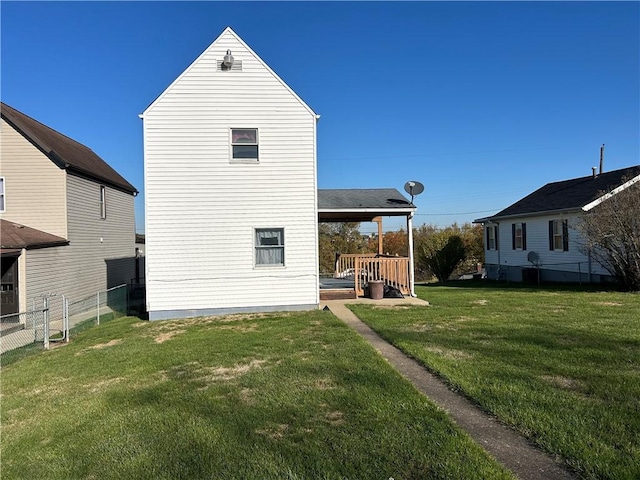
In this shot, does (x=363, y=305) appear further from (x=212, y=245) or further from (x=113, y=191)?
(x=113, y=191)

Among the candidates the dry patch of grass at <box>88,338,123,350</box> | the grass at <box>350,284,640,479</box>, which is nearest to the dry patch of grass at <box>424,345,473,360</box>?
the grass at <box>350,284,640,479</box>

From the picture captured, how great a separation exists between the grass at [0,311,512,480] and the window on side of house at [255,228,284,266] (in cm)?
437

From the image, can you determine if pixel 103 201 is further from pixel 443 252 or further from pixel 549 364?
pixel 443 252

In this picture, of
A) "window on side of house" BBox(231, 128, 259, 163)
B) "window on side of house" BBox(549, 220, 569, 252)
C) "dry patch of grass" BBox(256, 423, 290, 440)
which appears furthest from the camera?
"window on side of house" BBox(549, 220, 569, 252)

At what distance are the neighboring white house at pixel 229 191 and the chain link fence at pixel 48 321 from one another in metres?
2.16

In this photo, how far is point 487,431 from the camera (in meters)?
3.78

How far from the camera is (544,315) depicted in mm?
9648

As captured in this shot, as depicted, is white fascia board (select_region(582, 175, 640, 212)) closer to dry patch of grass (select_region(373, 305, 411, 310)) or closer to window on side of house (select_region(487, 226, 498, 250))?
window on side of house (select_region(487, 226, 498, 250))

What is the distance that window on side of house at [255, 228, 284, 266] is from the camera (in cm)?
1173

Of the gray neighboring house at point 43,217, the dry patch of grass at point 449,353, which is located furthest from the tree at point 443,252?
the dry patch of grass at point 449,353

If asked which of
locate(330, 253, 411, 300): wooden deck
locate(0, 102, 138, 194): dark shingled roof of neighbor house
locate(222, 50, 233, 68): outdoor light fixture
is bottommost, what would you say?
locate(330, 253, 411, 300): wooden deck

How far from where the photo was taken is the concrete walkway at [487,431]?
3129mm

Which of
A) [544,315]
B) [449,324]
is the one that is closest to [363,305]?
[449,324]

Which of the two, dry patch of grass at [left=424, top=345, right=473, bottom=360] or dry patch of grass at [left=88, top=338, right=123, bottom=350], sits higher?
dry patch of grass at [left=424, top=345, right=473, bottom=360]
